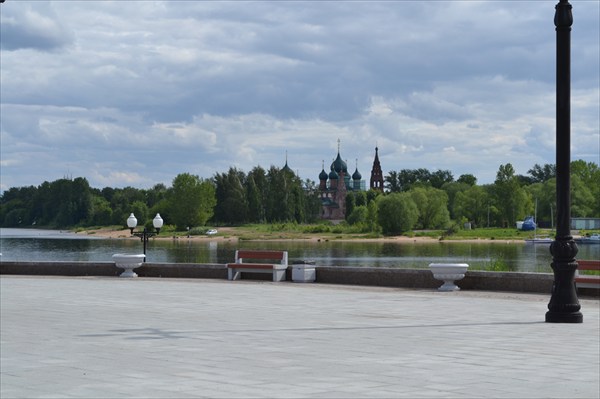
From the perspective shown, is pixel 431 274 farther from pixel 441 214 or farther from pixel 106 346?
pixel 441 214

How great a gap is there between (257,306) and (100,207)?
540 feet

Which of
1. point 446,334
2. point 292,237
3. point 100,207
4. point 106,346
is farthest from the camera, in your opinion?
point 100,207

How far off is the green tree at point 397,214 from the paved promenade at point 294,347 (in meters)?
115

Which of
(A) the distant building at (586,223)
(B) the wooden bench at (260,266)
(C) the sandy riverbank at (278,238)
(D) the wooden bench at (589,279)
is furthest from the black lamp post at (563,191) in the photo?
(A) the distant building at (586,223)

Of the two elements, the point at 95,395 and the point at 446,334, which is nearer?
the point at 95,395

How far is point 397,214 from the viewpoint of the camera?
447 ft

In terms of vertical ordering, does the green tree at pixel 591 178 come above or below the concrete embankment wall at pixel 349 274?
above

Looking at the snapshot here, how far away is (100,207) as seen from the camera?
17988cm

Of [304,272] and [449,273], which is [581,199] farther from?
[449,273]

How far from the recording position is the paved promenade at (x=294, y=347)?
32.1ft

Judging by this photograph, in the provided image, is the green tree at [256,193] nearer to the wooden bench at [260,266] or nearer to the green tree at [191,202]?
the green tree at [191,202]

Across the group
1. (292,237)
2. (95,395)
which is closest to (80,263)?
(95,395)

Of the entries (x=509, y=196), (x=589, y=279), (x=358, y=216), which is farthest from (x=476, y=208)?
(x=589, y=279)

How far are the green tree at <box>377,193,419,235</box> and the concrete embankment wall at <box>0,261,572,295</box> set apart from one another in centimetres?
10770
